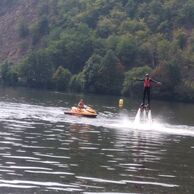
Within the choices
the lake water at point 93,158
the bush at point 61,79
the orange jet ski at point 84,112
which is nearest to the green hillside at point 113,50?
the bush at point 61,79

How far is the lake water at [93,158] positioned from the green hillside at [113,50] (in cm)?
8725

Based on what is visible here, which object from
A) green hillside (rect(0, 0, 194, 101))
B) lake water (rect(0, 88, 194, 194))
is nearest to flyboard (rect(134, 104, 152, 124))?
lake water (rect(0, 88, 194, 194))

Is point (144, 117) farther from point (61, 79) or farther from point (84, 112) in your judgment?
point (61, 79)

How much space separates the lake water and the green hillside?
8725 cm

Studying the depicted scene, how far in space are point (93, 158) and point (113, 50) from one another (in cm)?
13454

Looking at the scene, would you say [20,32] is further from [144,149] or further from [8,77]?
[144,149]

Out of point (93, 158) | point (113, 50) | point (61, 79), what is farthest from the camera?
point (113, 50)

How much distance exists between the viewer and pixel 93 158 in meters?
29.8

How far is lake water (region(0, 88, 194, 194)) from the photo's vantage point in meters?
23.0

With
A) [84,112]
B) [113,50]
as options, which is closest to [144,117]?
[84,112]

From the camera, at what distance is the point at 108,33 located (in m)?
186

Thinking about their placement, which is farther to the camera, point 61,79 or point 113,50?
point 113,50

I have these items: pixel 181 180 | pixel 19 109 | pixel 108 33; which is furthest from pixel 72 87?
pixel 181 180

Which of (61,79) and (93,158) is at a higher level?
(61,79)
